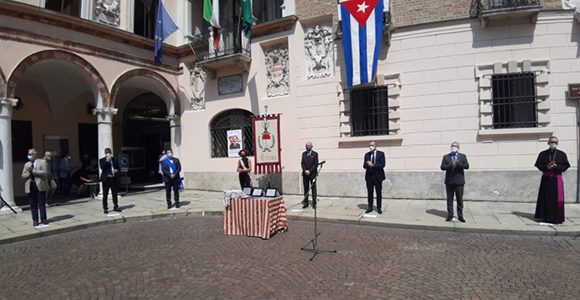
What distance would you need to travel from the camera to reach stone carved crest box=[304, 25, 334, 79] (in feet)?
38.2

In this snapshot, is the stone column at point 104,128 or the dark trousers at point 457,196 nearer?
→ the dark trousers at point 457,196

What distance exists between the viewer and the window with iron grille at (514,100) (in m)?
9.66

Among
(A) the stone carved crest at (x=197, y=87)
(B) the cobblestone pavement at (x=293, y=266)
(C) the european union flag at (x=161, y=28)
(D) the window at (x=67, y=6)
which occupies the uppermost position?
(D) the window at (x=67, y=6)

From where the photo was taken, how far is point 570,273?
4590 millimetres

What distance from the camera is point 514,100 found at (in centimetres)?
982

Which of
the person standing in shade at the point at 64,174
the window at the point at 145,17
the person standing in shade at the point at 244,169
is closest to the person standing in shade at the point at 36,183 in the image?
the person standing in shade at the point at 244,169

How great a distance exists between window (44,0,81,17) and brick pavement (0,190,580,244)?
258 inches

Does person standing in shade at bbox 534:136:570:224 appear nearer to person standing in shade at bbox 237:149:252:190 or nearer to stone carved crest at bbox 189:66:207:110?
person standing in shade at bbox 237:149:252:190

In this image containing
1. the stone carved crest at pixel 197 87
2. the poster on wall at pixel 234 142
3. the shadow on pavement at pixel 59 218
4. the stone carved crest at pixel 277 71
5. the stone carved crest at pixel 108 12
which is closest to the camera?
the shadow on pavement at pixel 59 218

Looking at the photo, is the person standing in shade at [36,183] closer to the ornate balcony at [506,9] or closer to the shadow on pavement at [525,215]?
the shadow on pavement at [525,215]

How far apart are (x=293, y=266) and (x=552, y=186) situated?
19.4 ft

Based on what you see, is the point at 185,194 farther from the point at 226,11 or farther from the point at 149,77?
the point at 226,11

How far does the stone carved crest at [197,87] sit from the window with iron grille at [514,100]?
1027cm

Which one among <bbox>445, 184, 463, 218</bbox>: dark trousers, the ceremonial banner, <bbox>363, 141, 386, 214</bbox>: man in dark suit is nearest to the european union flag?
the ceremonial banner
